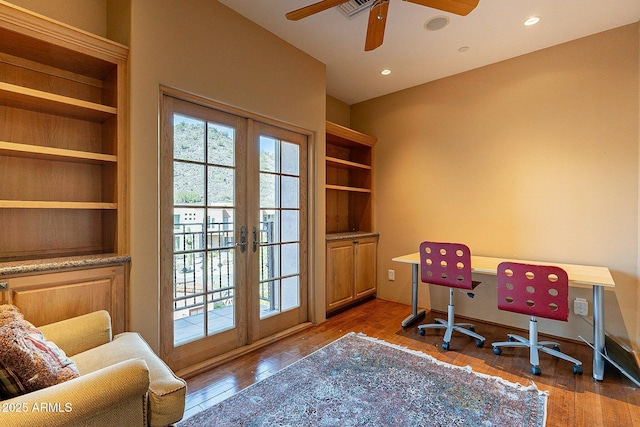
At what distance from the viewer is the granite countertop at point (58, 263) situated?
1.57m

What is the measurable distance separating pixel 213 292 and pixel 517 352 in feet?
9.15

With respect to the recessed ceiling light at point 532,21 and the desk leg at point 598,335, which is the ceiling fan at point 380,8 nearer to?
the recessed ceiling light at point 532,21

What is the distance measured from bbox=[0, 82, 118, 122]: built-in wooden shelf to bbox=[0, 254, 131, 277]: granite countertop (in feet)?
3.07

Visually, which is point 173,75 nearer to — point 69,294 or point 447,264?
point 69,294

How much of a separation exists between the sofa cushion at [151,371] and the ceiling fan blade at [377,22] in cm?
242

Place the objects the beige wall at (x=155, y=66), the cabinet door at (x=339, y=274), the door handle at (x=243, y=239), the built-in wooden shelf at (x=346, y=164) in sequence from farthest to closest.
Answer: the built-in wooden shelf at (x=346, y=164)
the cabinet door at (x=339, y=274)
the door handle at (x=243, y=239)
the beige wall at (x=155, y=66)

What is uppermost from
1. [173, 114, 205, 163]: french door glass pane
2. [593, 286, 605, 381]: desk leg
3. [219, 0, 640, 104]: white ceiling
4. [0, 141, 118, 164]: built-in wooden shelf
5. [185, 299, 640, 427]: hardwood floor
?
[219, 0, 640, 104]: white ceiling

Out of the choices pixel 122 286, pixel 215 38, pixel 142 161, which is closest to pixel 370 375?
pixel 122 286

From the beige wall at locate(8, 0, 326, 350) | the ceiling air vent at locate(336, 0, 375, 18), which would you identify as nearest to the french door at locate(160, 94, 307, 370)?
the beige wall at locate(8, 0, 326, 350)

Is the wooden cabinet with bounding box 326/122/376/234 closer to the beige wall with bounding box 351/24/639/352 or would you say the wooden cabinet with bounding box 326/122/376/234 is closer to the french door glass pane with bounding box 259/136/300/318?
the beige wall with bounding box 351/24/639/352

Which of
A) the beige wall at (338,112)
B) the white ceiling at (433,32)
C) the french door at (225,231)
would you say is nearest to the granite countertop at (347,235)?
the french door at (225,231)

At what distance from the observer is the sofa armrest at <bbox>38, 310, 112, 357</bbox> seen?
159cm

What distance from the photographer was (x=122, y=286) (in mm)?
1942

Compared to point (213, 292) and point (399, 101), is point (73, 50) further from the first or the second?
point (399, 101)
